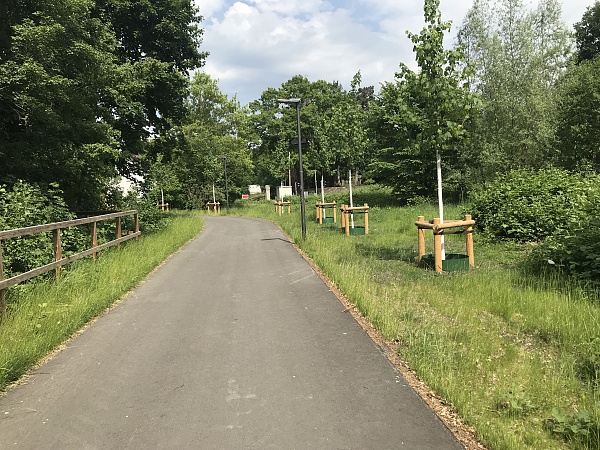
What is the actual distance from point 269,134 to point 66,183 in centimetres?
5281

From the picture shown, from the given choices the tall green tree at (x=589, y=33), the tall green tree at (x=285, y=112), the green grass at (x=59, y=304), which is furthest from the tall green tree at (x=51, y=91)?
the tall green tree at (x=285, y=112)

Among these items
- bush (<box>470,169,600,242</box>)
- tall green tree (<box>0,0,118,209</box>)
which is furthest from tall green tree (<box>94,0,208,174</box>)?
bush (<box>470,169,600,242</box>)

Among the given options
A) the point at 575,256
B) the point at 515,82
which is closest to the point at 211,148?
the point at 515,82

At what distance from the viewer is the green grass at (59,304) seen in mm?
4590

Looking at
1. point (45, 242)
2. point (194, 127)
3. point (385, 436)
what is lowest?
point (385, 436)

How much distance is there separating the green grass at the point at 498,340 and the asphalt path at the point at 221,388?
1.21 feet

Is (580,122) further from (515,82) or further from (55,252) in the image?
(55,252)

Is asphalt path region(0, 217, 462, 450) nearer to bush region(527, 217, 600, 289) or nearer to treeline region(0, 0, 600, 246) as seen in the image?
bush region(527, 217, 600, 289)

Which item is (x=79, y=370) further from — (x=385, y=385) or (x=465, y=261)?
(x=465, y=261)

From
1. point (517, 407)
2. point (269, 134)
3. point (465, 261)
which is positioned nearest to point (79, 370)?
point (517, 407)

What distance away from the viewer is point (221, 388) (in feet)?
13.0

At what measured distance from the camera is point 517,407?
3258mm

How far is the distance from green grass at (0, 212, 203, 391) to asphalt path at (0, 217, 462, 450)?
0.19 meters

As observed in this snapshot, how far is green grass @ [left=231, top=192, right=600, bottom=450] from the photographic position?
10.3ft
